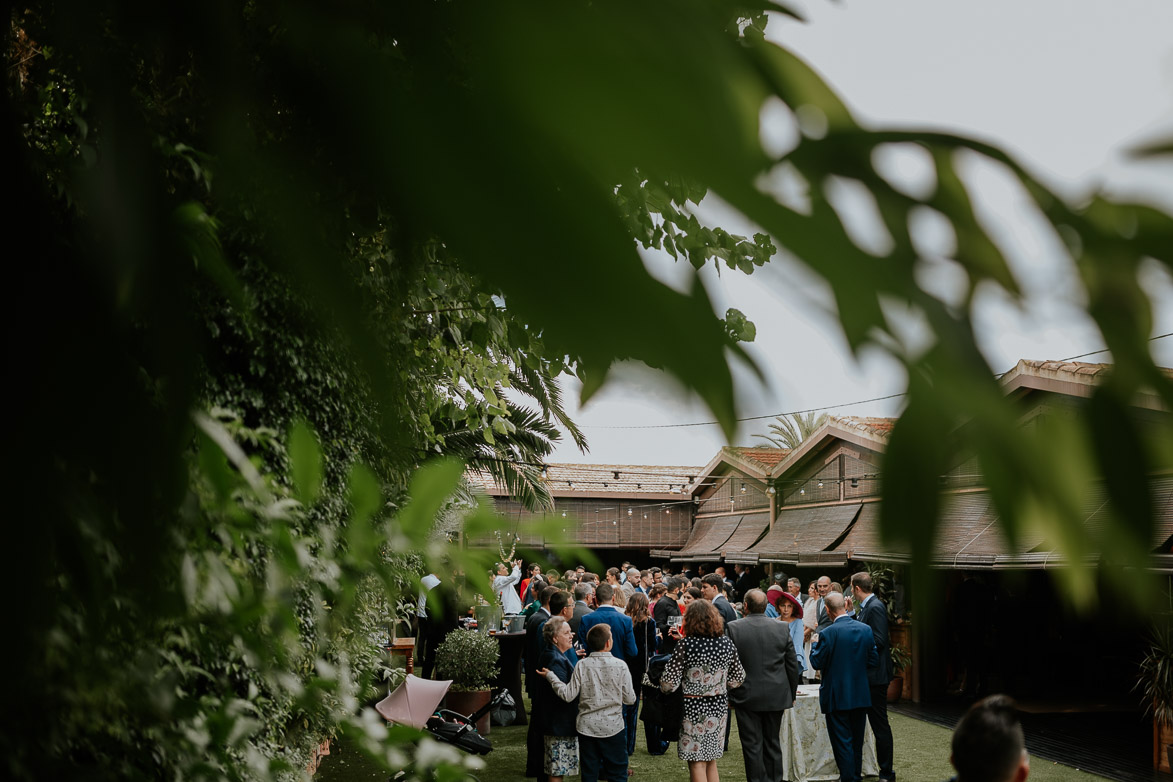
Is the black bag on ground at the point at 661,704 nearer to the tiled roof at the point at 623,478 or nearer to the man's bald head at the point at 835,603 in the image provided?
the man's bald head at the point at 835,603

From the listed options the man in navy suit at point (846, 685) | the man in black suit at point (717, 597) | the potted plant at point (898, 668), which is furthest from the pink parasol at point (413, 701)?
the potted plant at point (898, 668)

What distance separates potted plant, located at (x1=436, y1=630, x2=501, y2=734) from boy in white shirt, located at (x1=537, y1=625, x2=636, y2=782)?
2929mm

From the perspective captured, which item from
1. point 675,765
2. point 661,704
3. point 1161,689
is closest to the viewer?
point 661,704

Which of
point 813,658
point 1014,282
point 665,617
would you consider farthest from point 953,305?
point 665,617

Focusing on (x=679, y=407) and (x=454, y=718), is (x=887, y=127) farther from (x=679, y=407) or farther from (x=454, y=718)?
(x=454, y=718)

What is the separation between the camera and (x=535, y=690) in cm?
711

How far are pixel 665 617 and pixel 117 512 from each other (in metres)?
9.71

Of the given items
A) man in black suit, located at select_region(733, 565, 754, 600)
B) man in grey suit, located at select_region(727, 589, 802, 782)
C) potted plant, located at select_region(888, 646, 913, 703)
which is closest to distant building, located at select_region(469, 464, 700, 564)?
man in black suit, located at select_region(733, 565, 754, 600)

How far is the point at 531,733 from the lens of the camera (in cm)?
793

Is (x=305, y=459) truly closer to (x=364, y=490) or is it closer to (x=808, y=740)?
(x=364, y=490)

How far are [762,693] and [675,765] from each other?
227cm

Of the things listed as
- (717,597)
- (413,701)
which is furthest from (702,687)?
(717,597)

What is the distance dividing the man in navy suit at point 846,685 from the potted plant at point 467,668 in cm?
364

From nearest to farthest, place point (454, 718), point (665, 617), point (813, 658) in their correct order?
point (813, 658), point (454, 718), point (665, 617)
